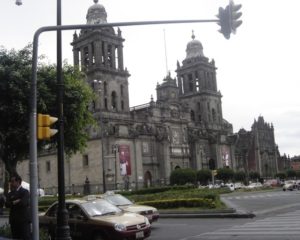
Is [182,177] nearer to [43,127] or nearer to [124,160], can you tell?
[124,160]

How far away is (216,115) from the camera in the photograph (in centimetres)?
9794

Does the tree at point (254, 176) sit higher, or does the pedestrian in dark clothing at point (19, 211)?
the tree at point (254, 176)

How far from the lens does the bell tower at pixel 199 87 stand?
94875 millimetres

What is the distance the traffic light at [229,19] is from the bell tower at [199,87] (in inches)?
3172

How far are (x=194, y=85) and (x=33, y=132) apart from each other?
279 ft

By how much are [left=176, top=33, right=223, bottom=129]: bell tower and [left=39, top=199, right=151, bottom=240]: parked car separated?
77.9 meters

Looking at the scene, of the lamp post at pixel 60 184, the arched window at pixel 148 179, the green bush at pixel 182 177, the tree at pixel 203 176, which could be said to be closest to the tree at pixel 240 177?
the tree at pixel 203 176

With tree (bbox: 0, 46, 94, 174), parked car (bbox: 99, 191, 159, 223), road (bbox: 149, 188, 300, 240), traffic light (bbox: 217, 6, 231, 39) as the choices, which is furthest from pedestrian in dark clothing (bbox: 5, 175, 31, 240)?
tree (bbox: 0, 46, 94, 174)

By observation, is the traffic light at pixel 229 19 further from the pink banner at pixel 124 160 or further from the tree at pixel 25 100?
Result: the pink banner at pixel 124 160

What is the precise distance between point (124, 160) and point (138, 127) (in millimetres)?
9103

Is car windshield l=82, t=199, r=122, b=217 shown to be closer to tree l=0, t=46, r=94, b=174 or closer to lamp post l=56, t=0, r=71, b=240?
lamp post l=56, t=0, r=71, b=240

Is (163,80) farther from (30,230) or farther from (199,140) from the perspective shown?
(30,230)

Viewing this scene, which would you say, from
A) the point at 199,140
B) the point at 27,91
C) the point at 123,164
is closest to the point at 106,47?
the point at 123,164

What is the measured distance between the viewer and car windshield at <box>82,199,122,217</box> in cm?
1521
